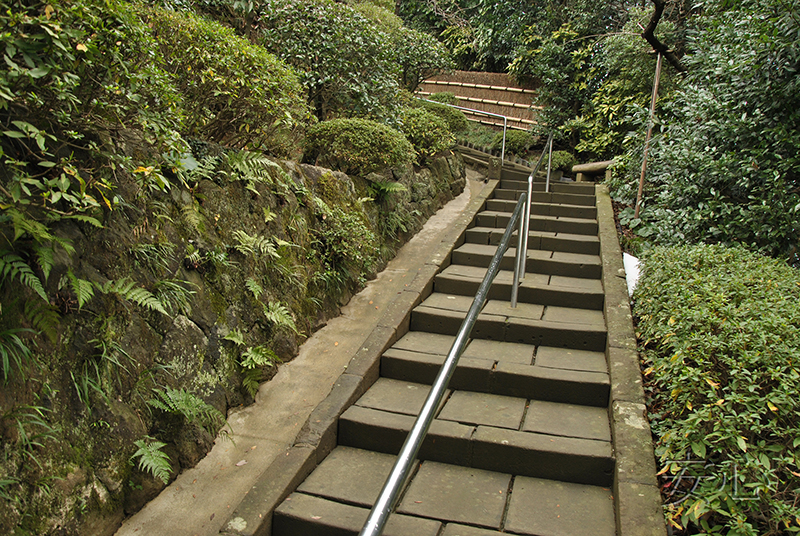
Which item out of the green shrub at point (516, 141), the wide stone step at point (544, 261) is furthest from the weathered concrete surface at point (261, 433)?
the green shrub at point (516, 141)

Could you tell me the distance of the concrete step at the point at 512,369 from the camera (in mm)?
3484

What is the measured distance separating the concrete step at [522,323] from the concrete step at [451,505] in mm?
1409

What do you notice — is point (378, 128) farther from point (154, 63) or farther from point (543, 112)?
point (543, 112)

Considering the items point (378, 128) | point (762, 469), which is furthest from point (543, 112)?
point (762, 469)

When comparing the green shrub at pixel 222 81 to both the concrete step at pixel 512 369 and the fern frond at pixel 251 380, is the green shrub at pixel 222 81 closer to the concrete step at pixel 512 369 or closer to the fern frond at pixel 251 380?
the fern frond at pixel 251 380

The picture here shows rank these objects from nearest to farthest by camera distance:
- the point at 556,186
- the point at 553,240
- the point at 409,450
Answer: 1. the point at 409,450
2. the point at 553,240
3. the point at 556,186

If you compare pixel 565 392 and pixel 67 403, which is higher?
pixel 67 403

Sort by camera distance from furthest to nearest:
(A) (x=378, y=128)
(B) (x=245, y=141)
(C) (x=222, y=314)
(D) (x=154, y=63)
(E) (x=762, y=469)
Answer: (A) (x=378, y=128) → (B) (x=245, y=141) → (C) (x=222, y=314) → (D) (x=154, y=63) → (E) (x=762, y=469)

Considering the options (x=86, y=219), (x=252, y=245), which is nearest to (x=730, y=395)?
(x=252, y=245)

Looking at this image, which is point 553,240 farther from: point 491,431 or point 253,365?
point 253,365

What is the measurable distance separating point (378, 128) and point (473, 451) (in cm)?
407

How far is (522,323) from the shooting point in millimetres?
4207

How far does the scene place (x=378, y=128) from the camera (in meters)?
5.96

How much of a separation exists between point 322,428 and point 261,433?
424 mm
